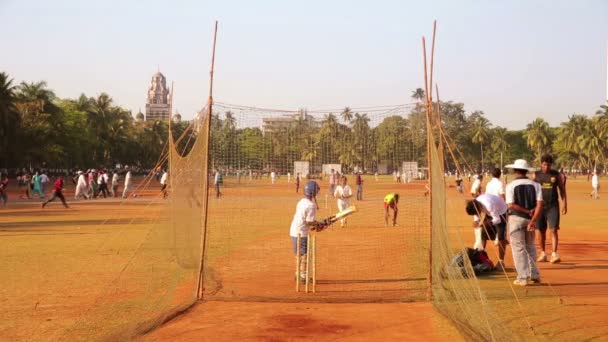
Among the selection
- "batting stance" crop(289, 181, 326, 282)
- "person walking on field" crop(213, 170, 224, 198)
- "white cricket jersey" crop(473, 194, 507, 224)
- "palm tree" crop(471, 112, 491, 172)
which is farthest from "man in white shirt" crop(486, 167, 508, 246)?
"palm tree" crop(471, 112, 491, 172)

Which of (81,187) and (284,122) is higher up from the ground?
(284,122)

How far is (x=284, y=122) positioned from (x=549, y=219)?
5.69 metres

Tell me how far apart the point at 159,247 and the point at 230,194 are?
389cm

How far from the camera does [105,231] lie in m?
18.1

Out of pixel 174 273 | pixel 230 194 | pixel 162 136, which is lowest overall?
pixel 174 273

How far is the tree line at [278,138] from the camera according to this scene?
9.64 m

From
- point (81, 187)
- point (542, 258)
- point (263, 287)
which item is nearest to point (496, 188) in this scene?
point (542, 258)

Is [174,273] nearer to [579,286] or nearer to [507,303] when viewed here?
[507,303]

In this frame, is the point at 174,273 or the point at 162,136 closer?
the point at 174,273

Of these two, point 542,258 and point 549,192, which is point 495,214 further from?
point 542,258

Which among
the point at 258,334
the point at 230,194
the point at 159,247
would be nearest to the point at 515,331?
the point at 258,334

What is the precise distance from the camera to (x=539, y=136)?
118 metres

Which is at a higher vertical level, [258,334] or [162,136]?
[162,136]

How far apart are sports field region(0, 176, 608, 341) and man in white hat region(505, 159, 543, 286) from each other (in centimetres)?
34
